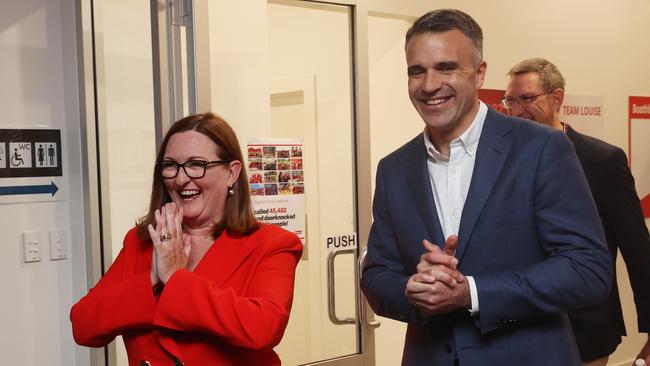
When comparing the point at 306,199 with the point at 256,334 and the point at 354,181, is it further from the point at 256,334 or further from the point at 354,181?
the point at 256,334

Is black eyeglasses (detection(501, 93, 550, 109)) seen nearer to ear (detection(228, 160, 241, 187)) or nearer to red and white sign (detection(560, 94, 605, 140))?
ear (detection(228, 160, 241, 187))

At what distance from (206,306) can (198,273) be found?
179 mm

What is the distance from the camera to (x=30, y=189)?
127 inches

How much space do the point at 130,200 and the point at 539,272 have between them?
195 centimetres

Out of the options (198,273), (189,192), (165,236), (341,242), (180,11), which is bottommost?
(341,242)

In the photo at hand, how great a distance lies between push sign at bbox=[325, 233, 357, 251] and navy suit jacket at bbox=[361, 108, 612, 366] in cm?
160

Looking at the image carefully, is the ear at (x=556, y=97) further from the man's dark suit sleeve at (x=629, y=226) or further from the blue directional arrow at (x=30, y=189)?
the blue directional arrow at (x=30, y=189)

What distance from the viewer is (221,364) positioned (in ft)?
6.62

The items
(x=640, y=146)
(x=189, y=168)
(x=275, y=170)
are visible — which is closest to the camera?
(x=189, y=168)

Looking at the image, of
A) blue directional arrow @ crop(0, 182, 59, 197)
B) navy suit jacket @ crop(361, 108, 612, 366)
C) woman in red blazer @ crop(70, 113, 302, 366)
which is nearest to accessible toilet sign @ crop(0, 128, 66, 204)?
blue directional arrow @ crop(0, 182, 59, 197)

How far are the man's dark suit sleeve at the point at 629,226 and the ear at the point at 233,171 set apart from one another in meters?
1.47

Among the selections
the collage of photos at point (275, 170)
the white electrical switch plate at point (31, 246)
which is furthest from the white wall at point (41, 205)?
the collage of photos at point (275, 170)

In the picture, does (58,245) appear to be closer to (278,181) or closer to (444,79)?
(278,181)

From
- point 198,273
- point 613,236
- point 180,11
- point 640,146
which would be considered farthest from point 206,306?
point 640,146
